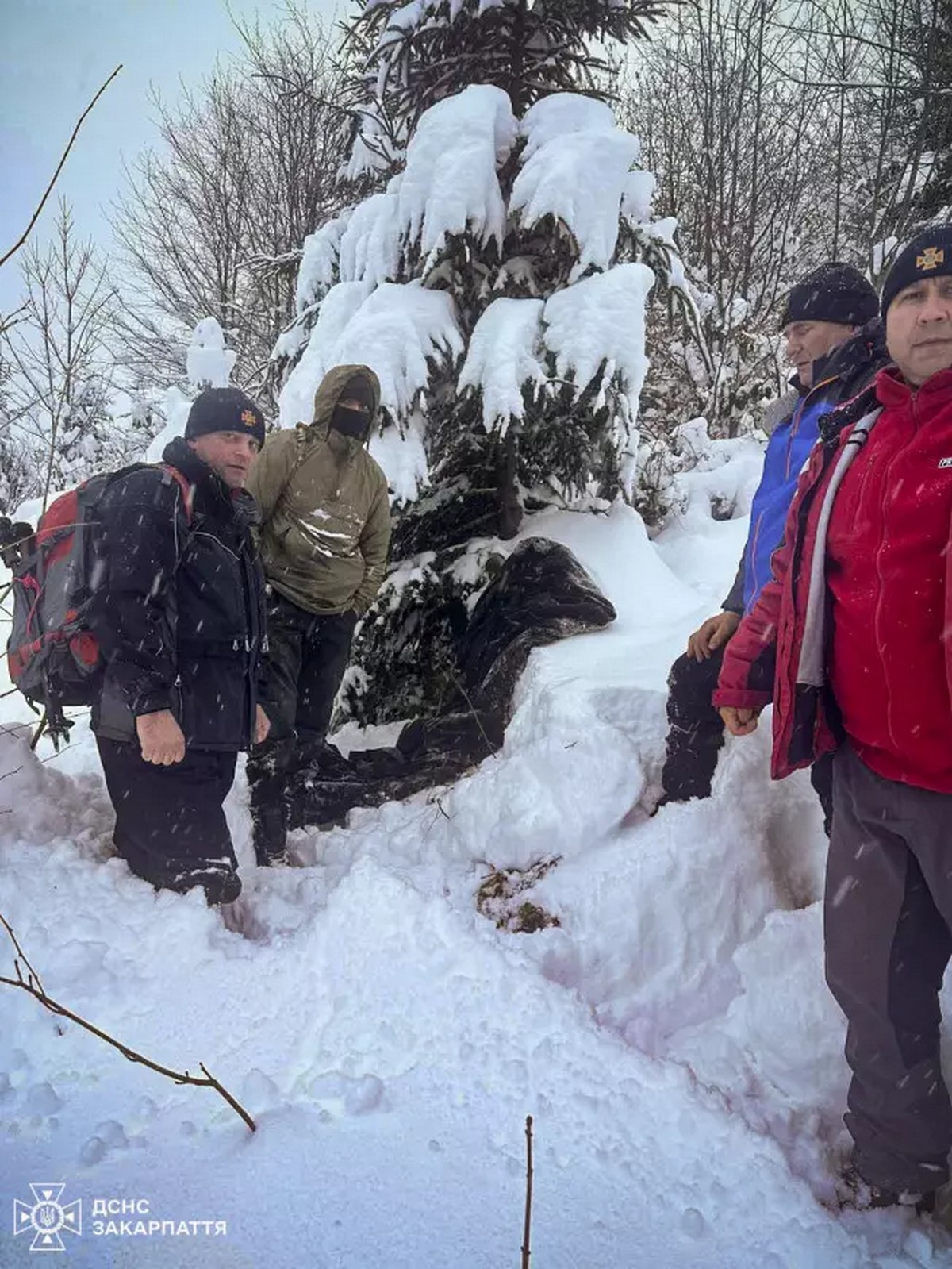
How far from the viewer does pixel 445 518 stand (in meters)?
5.33

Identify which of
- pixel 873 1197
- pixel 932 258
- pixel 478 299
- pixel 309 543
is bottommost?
pixel 873 1197

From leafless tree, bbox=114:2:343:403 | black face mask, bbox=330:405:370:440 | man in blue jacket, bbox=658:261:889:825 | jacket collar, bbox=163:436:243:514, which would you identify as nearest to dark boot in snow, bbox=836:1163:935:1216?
man in blue jacket, bbox=658:261:889:825

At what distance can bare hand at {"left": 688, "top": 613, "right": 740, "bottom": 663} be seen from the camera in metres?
2.66

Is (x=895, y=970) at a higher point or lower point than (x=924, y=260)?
lower

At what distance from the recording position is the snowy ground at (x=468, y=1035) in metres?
1.65

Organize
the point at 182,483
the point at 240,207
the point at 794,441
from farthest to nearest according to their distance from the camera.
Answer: the point at 240,207 < the point at 182,483 < the point at 794,441

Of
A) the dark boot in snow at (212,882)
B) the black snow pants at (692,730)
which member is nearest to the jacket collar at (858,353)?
the black snow pants at (692,730)

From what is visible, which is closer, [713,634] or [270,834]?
[713,634]

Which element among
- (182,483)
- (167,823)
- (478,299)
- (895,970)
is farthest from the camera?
(478,299)

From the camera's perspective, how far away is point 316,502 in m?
3.64

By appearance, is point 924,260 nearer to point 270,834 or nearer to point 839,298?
point 839,298

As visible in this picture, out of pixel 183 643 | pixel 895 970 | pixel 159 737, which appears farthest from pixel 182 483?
pixel 895 970

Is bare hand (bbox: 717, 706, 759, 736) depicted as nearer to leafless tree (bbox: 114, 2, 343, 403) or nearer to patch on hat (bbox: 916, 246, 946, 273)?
patch on hat (bbox: 916, 246, 946, 273)

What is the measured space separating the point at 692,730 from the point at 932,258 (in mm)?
1742
